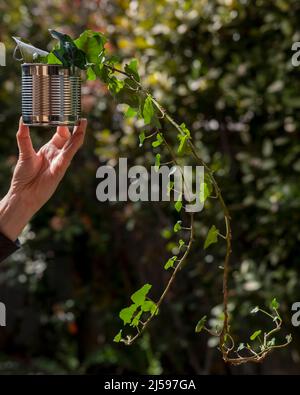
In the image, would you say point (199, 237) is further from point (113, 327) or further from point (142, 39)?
point (113, 327)

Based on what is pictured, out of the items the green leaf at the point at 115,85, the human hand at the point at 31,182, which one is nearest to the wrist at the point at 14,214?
the human hand at the point at 31,182

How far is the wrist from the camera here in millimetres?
1816

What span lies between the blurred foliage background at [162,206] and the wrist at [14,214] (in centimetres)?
182

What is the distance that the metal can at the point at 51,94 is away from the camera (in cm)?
160

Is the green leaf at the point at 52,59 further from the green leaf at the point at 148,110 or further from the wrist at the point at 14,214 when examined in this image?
the wrist at the point at 14,214

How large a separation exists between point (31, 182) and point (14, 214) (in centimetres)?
8

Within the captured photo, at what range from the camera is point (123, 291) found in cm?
498

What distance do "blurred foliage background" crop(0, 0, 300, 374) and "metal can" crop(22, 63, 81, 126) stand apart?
1963 millimetres

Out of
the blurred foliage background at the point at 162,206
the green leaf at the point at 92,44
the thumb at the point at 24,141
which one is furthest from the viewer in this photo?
the blurred foliage background at the point at 162,206

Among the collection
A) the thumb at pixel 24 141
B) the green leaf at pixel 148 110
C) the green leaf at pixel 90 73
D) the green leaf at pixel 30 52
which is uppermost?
the green leaf at pixel 30 52

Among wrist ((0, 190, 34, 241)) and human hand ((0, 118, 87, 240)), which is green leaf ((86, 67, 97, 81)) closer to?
human hand ((0, 118, 87, 240))

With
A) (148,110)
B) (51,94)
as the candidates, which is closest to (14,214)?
(51,94)

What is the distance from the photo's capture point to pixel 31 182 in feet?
6.02

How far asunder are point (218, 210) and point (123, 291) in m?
1.41
